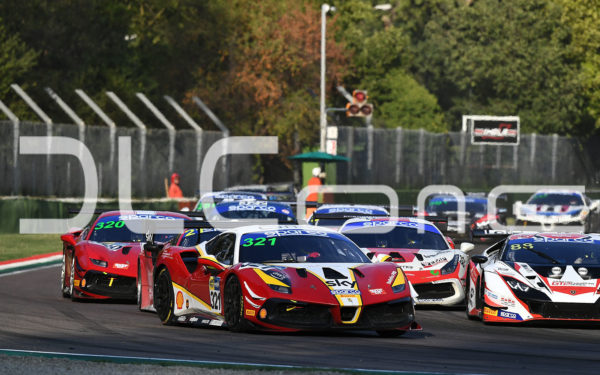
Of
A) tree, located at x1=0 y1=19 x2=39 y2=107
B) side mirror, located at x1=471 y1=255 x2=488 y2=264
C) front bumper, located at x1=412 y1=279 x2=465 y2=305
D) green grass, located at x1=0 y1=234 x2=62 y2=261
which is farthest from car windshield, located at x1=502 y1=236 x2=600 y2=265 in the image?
tree, located at x1=0 y1=19 x2=39 y2=107

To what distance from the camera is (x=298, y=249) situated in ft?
44.2

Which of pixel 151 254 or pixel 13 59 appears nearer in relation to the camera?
pixel 151 254

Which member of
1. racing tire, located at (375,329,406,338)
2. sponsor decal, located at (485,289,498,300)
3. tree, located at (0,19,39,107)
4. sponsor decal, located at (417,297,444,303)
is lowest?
sponsor decal, located at (417,297,444,303)

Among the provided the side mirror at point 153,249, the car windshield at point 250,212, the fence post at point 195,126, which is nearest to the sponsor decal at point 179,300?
the side mirror at point 153,249

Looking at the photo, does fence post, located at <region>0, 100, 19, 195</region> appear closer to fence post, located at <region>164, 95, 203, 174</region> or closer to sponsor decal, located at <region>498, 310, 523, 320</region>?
fence post, located at <region>164, 95, 203, 174</region>

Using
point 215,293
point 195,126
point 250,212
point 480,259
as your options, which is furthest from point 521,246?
point 195,126

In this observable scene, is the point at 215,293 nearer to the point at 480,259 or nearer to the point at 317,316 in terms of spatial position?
the point at 317,316

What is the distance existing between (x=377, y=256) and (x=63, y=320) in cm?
436

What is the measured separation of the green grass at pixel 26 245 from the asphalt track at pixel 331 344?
11.2 metres

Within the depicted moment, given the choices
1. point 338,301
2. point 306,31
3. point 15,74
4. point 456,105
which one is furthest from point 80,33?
point 338,301

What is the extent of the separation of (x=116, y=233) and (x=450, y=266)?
15.0 feet

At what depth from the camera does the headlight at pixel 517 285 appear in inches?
558

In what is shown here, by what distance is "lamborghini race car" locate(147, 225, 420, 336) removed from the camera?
12.4 meters

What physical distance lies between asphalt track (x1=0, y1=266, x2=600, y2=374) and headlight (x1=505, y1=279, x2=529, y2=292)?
1.45ft
